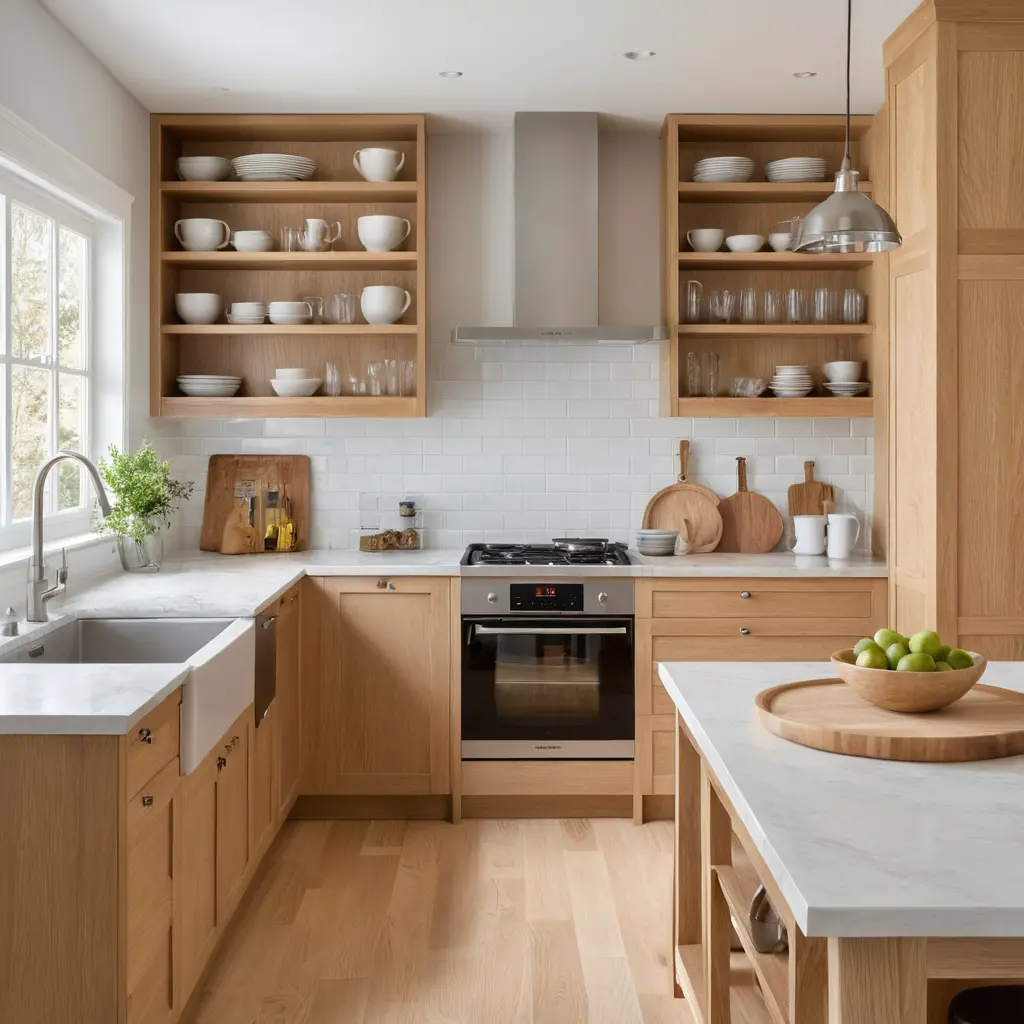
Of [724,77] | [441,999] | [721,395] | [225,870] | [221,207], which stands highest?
[724,77]

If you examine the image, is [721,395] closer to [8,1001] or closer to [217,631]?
[217,631]

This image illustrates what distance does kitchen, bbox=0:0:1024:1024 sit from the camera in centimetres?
256

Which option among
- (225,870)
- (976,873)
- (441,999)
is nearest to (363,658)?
(225,870)

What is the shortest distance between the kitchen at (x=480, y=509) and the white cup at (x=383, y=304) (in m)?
0.02

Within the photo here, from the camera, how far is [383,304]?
4.55 meters

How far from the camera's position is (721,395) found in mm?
4840

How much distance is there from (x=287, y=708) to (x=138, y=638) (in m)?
0.79

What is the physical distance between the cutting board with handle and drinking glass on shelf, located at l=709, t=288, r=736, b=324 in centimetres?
56

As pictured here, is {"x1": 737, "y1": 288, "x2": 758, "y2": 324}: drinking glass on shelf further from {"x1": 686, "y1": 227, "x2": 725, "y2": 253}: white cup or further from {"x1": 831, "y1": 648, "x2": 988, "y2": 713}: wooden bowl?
{"x1": 831, "y1": 648, "x2": 988, "y2": 713}: wooden bowl

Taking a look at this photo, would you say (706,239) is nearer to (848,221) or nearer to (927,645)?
(848,221)

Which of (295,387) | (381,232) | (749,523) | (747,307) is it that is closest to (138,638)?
(295,387)

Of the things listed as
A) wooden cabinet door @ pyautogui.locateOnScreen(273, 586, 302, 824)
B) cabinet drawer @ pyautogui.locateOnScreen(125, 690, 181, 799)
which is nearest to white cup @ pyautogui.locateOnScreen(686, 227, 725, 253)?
wooden cabinet door @ pyautogui.locateOnScreen(273, 586, 302, 824)

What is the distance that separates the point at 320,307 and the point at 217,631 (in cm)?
186

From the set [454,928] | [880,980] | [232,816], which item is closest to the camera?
[880,980]
